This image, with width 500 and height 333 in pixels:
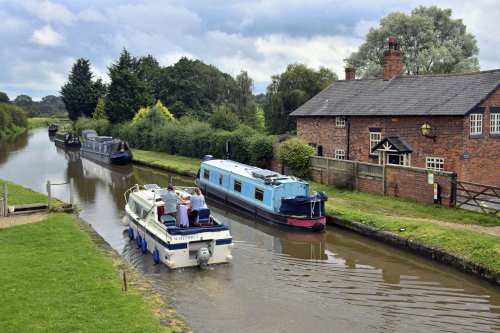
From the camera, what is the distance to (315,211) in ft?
57.1

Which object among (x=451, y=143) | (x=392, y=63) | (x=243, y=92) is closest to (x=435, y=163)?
(x=451, y=143)

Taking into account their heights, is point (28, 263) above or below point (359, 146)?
below

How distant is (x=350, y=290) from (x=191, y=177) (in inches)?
777

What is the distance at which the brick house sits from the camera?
20859mm

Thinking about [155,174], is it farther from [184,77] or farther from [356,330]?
[184,77]

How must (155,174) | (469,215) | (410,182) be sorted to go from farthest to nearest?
1. (155,174)
2. (410,182)
3. (469,215)

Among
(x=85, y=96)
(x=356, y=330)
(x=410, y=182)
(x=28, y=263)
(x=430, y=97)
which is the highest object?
(x=85, y=96)

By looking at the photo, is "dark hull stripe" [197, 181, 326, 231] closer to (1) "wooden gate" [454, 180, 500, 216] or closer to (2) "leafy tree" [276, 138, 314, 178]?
(2) "leafy tree" [276, 138, 314, 178]

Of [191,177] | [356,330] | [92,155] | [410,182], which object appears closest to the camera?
[356,330]

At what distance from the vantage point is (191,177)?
30.4 meters

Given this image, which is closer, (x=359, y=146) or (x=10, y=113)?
(x=359, y=146)

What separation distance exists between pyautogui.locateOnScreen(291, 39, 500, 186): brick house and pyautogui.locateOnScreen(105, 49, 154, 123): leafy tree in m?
32.5

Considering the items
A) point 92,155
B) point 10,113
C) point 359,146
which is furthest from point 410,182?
point 10,113

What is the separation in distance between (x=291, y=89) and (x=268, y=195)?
2669cm
